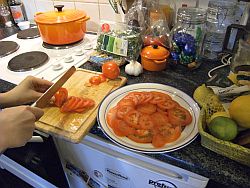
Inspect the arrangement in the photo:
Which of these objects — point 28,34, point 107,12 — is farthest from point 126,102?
point 28,34

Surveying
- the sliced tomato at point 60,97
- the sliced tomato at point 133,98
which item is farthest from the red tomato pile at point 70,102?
the sliced tomato at point 133,98

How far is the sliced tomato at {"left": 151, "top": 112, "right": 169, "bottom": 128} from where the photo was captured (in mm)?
545

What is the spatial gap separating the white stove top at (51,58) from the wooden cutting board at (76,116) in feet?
0.40

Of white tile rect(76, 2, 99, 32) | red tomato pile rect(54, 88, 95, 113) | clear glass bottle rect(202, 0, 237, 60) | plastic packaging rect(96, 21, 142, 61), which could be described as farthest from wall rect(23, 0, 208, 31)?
red tomato pile rect(54, 88, 95, 113)

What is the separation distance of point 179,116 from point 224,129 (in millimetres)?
132

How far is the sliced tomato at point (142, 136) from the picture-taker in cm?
51

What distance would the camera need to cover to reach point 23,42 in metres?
1.07

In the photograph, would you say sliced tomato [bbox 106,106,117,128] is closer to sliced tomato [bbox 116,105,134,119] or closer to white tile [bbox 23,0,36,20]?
sliced tomato [bbox 116,105,134,119]

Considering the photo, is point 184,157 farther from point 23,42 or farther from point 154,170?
point 23,42

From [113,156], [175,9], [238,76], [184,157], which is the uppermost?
[175,9]

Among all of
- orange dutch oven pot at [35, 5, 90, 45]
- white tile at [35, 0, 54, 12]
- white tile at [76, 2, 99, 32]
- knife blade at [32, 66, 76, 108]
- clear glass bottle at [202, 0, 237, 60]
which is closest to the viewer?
knife blade at [32, 66, 76, 108]

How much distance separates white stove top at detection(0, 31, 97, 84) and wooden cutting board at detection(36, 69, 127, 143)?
0.12 m

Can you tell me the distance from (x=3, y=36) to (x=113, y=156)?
104cm

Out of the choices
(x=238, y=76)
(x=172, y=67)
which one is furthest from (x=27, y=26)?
(x=238, y=76)
